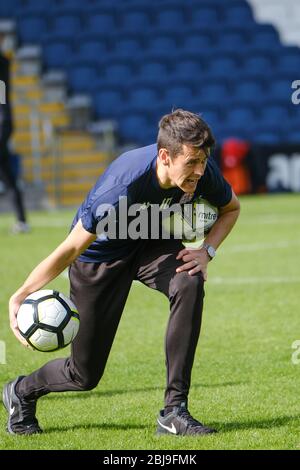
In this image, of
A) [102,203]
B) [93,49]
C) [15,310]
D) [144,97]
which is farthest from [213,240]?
[93,49]

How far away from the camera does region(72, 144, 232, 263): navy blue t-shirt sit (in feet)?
15.6

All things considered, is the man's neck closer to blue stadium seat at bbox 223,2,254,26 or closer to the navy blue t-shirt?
the navy blue t-shirt

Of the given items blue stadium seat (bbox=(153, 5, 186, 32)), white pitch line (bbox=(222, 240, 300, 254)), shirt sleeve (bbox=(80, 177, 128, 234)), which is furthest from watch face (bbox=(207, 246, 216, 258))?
blue stadium seat (bbox=(153, 5, 186, 32))

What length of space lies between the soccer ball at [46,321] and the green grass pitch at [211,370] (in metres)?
0.49

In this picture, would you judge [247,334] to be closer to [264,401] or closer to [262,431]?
[264,401]

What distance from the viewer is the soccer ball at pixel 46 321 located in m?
4.82

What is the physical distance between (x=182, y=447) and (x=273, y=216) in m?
12.0

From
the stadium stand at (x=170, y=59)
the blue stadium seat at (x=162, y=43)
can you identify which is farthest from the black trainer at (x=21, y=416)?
the blue stadium seat at (x=162, y=43)

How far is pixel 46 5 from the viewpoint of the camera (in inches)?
904

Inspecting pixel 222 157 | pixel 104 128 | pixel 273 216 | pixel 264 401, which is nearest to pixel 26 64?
pixel 104 128

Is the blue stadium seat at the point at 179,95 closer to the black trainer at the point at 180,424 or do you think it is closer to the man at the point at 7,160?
the man at the point at 7,160

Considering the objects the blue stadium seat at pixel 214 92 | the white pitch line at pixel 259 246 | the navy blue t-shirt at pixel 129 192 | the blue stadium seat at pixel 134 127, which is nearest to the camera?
the navy blue t-shirt at pixel 129 192

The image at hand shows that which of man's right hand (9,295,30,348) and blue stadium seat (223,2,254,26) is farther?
blue stadium seat (223,2,254,26)

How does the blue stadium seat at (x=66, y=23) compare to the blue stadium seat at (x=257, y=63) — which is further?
the blue stadium seat at (x=257, y=63)
